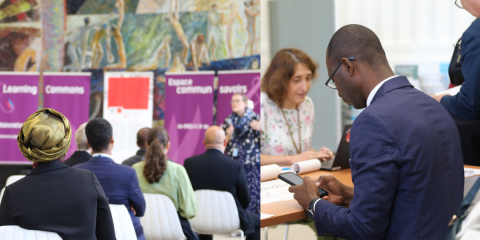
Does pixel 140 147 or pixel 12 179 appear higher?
pixel 140 147

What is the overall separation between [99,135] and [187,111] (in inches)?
29.5

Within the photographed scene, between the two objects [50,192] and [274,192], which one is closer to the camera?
[50,192]

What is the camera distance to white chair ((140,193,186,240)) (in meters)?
2.90

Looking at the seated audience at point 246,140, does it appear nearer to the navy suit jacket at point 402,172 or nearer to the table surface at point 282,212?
the table surface at point 282,212

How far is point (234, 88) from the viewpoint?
10.1ft

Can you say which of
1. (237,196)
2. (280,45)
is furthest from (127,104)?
(280,45)

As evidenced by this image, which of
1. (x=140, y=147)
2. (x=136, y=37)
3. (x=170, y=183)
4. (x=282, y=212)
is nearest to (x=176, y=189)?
(x=170, y=183)

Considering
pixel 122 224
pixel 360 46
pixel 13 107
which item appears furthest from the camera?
pixel 13 107

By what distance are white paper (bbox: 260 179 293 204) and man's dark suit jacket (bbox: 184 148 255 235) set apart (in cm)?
107

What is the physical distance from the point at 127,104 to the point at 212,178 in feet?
3.09

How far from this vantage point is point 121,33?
3186 millimetres

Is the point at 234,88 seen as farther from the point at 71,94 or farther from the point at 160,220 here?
the point at 71,94

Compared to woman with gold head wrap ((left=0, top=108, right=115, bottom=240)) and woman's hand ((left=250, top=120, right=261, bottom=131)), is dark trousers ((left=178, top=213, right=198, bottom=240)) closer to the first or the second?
woman's hand ((left=250, top=120, right=261, bottom=131))

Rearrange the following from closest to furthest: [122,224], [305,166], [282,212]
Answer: [282,212] → [305,166] → [122,224]
